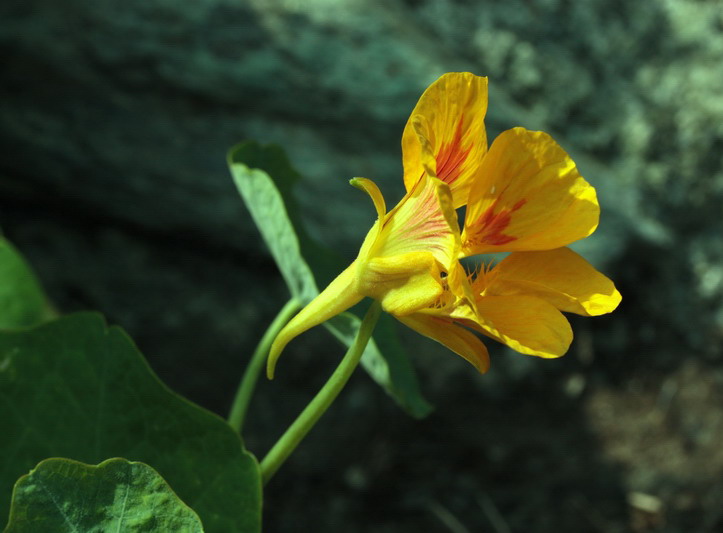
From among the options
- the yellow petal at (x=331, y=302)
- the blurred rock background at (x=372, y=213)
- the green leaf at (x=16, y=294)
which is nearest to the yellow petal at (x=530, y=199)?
the yellow petal at (x=331, y=302)

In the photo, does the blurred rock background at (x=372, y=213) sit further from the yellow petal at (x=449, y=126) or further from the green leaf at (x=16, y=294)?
the yellow petal at (x=449, y=126)

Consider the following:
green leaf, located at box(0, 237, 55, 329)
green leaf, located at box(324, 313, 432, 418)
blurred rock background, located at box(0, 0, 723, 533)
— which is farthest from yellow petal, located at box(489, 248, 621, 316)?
blurred rock background, located at box(0, 0, 723, 533)

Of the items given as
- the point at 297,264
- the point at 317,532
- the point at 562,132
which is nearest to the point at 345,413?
the point at 317,532

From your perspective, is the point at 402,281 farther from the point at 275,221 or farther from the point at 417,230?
the point at 275,221

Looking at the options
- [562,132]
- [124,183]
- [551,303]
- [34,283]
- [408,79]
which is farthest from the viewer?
[562,132]

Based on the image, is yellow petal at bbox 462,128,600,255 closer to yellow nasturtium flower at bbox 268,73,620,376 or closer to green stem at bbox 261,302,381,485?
yellow nasturtium flower at bbox 268,73,620,376

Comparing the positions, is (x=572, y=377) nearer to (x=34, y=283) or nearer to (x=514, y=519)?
(x=514, y=519)
